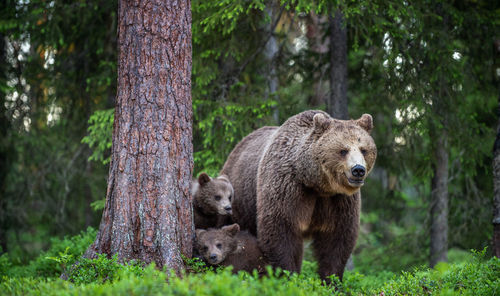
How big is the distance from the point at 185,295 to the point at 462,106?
315 inches

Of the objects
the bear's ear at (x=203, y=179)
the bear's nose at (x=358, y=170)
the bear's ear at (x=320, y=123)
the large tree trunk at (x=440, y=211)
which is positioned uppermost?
the bear's ear at (x=320, y=123)

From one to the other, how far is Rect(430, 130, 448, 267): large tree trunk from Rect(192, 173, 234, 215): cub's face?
17.0 ft

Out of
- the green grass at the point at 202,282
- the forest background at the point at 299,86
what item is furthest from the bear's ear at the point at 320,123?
the forest background at the point at 299,86

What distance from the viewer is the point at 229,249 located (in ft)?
20.2

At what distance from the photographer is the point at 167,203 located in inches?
208

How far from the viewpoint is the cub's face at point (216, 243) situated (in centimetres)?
585

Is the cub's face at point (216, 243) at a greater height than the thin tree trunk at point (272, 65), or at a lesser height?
lesser

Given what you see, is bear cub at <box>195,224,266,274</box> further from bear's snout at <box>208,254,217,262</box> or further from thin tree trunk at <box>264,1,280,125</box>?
thin tree trunk at <box>264,1,280,125</box>

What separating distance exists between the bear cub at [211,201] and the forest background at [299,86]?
73.9 inches

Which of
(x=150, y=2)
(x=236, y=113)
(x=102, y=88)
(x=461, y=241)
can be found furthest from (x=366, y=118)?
(x=102, y=88)

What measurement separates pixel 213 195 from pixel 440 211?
5627 millimetres

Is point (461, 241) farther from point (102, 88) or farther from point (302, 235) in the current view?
point (102, 88)

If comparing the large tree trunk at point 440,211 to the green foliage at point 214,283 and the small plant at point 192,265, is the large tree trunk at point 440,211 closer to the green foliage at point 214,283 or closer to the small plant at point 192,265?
the green foliage at point 214,283

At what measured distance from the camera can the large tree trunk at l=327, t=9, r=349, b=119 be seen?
9219 millimetres
